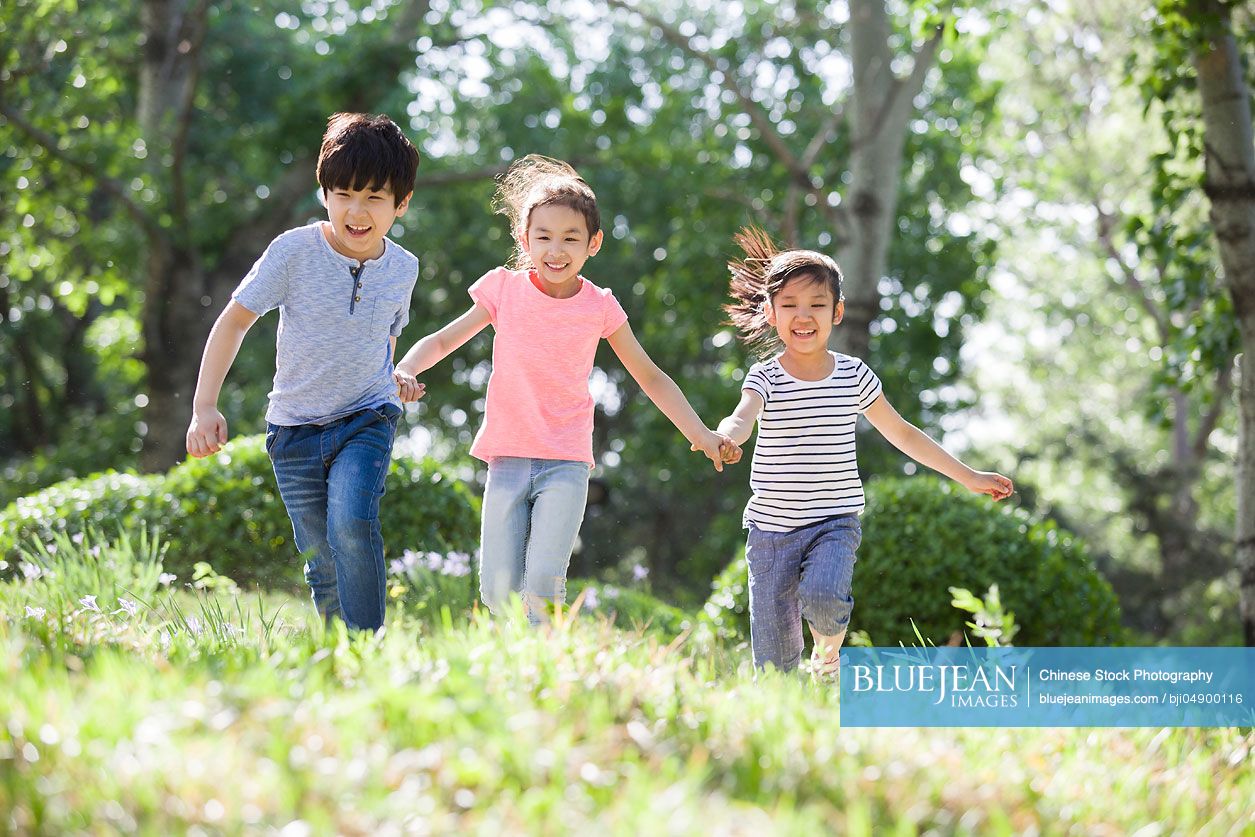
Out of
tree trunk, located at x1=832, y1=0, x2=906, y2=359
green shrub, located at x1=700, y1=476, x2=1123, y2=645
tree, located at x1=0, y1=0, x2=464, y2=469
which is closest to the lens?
green shrub, located at x1=700, y1=476, x2=1123, y2=645

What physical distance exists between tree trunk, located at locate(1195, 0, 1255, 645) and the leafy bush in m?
4.49

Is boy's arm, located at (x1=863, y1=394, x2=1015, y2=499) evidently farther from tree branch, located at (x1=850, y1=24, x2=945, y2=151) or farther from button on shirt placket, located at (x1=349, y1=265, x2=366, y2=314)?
tree branch, located at (x1=850, y1=24, x2=945, y2=151)

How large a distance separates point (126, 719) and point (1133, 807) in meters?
2.14

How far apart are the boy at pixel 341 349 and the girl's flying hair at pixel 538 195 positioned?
0.42 metres

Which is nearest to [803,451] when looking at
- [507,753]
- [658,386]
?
[658,386]

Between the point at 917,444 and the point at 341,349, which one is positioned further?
the point at 917,444

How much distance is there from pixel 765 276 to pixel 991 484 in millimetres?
1134

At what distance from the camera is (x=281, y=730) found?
2398mm

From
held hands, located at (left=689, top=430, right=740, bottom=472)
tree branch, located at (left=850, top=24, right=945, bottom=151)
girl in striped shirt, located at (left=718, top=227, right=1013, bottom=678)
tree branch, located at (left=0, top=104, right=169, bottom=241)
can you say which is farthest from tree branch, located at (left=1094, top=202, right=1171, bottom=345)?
held hands, located at (left=689, top=430, right=740, bottom=472)

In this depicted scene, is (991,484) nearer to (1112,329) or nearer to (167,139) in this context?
(167,139)

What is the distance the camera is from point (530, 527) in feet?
14.5

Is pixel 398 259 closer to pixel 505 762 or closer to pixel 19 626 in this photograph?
pixel 19 626

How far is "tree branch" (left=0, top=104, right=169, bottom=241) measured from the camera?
12303 mm

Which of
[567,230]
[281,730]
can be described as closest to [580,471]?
[567,230]
